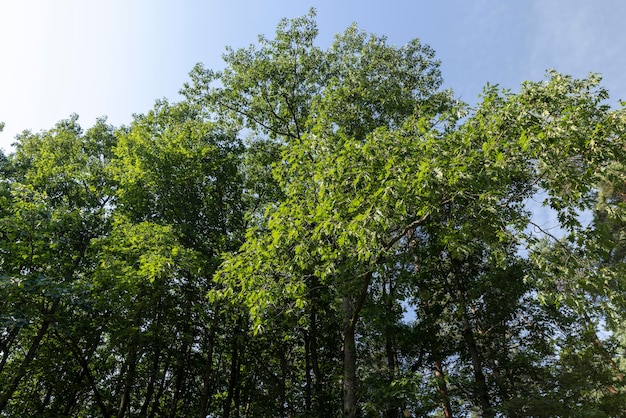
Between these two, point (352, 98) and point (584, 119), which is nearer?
point (584, 119)

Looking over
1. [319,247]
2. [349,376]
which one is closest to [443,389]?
[349,376]

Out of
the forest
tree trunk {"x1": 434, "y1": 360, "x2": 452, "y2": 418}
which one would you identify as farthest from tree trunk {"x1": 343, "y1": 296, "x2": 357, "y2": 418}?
tree trunk {"x1": 434, "y1": 360, "x2": 452, "y2": 418}

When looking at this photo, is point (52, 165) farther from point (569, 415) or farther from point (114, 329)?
point (569, 415)

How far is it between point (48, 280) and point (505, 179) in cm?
991

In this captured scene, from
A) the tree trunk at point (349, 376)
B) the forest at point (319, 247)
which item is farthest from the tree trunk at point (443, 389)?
the tree trunk at point (349, 376)

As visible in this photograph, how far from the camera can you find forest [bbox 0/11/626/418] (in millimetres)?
7457

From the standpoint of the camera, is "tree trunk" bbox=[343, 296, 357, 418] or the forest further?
"tree trunk" bbox=[343, 296, 357, 418]

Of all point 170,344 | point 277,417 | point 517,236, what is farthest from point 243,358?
point 517,236

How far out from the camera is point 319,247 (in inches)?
323

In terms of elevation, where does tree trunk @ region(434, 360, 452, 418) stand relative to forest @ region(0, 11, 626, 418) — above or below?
below

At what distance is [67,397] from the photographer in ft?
47.2

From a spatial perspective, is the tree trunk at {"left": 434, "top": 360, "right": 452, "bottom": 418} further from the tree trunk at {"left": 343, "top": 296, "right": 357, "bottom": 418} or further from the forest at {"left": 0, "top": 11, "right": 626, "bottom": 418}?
the tree trunk at {"left": 343, "top": 296, "right": 357, "bottom": 418}

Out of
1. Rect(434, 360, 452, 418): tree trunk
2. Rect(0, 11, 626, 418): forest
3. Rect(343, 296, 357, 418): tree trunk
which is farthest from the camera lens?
Rect(343, 296, 357, 418): tree trunk

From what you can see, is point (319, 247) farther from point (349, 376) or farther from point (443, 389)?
point (443, 389)
